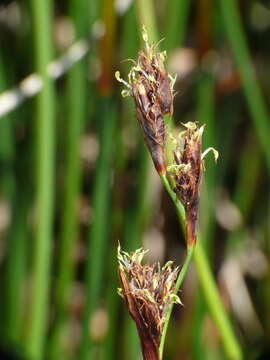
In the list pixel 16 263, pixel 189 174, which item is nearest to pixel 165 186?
pixel 189 174

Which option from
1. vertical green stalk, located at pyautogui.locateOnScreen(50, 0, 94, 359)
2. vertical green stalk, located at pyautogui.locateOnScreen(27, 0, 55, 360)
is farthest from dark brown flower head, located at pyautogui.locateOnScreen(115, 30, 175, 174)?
vertical green stalk, located at pyautogui.locateOnScreen(50, 0, 94, 359)

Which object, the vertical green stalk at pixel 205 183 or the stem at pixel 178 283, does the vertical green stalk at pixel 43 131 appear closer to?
the vertical green stalk at pixel 205 183

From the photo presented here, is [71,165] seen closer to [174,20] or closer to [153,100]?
[174,20]

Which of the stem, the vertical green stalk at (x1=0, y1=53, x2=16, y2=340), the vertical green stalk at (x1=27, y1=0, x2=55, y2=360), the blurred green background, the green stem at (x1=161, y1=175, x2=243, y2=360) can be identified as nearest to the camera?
the stem

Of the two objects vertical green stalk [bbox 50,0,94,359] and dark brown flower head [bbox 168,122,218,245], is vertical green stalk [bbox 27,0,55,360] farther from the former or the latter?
dark brown flower head [bbox 168,122,218,245]

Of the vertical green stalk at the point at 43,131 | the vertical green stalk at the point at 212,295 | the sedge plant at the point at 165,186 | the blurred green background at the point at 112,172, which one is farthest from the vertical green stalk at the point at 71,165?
the sedge plant at the point at 165,186
